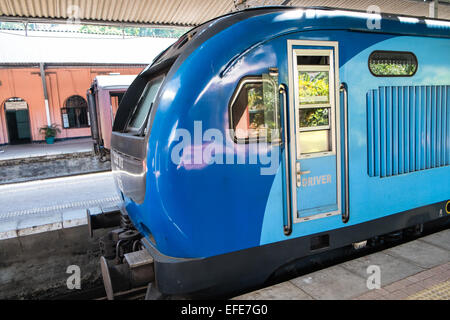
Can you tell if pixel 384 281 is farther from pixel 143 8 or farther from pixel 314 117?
pixel 143 8

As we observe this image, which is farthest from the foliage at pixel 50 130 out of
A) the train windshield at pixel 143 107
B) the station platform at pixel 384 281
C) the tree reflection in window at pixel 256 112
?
the station platform at pixel 384 281

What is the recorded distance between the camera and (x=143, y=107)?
159 inches

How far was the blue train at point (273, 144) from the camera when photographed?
2746mm

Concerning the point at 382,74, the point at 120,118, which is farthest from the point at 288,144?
the point at 120,118

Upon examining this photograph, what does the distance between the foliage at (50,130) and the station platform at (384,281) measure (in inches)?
741

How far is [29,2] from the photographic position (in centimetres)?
736

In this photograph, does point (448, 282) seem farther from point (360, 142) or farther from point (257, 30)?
point (257, 30)

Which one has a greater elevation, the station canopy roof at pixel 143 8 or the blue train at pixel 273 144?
the station canopy roof at pixel 143 8

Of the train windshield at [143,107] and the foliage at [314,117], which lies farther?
the train windshield at [143,107]

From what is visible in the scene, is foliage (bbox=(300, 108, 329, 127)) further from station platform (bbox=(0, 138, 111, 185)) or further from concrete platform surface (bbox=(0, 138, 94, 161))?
concrete platform surface (bbox=(0, 138, 94, 161))

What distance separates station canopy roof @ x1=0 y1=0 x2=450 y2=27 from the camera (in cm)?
754

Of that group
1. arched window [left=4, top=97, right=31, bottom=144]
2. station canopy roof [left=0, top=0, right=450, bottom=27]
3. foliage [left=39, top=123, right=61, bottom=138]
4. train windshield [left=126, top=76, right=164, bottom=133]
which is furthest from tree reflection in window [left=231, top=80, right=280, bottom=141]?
arched window [left=4, top=97, right=31, bottom=144]

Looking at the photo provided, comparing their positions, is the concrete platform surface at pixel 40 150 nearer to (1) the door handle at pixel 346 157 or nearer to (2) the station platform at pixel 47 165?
(2) the station platform at pixel 47 165

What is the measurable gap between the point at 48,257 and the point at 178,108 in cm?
400
